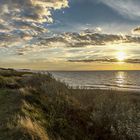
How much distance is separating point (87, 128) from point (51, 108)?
8.16ft

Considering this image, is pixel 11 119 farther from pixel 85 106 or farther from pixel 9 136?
pixel 85 106

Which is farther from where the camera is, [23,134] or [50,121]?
[50,121]

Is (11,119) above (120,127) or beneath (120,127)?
above

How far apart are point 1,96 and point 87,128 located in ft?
18.6

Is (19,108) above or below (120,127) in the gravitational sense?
above

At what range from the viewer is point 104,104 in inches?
607

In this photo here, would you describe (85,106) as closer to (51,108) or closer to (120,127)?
(51,108)

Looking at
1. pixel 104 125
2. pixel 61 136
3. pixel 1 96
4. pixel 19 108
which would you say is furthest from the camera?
pixel 1 96

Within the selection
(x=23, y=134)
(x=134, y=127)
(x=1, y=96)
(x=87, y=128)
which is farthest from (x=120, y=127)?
(x=1, y=96)

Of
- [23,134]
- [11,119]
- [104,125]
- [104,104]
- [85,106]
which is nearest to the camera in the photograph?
[23,134]

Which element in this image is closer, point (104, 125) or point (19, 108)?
point (19, 108)

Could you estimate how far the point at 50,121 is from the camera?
1333cm

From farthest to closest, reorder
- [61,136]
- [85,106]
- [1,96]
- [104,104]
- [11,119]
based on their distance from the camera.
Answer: [85,106] → [1,96] → [104,104] → [61,136] → [11,119]

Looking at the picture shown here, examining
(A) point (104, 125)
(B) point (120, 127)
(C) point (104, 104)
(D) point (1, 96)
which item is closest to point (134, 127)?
(B) point (120, 127)
